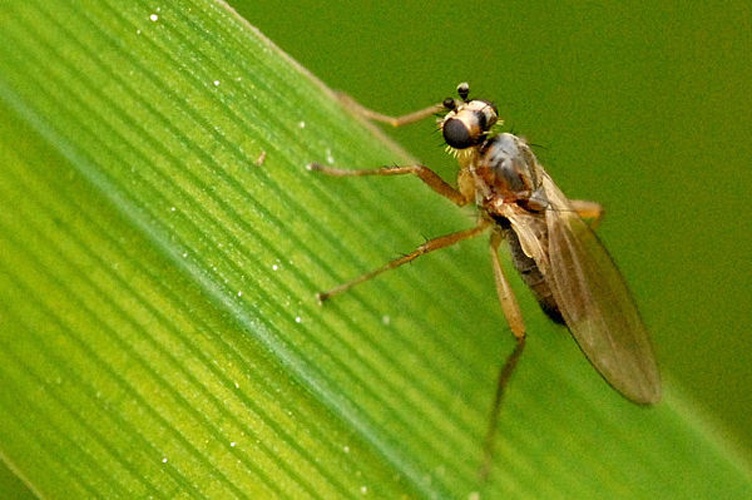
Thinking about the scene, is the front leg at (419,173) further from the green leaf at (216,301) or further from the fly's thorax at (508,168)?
the fly's thorax at (508,168)

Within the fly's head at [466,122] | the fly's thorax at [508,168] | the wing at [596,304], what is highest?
the fly's head at [466,122]

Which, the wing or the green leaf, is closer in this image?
the green leaf

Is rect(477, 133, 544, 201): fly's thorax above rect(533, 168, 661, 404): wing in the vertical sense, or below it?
above

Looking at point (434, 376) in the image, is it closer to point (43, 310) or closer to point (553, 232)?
point (553, 232)

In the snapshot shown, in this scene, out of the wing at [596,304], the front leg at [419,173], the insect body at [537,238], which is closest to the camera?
the front leg at [419,173]

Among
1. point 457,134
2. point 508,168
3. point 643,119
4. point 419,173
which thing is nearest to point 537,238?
point 508,168

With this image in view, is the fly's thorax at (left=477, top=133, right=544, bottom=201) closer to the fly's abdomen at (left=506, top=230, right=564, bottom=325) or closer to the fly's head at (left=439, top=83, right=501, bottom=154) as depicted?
the fly's head at (left=439, top=83, right=501, bottom=154)

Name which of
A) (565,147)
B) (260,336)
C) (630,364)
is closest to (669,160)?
(565,147)

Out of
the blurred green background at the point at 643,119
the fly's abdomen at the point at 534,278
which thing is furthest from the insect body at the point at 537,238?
the blurred green background at the point at 643,119

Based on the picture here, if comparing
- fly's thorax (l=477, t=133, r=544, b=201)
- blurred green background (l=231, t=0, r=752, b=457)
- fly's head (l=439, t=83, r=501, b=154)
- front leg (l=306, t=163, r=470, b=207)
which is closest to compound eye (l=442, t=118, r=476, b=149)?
fly's head (l=439, t=83, r=501, b=154)
